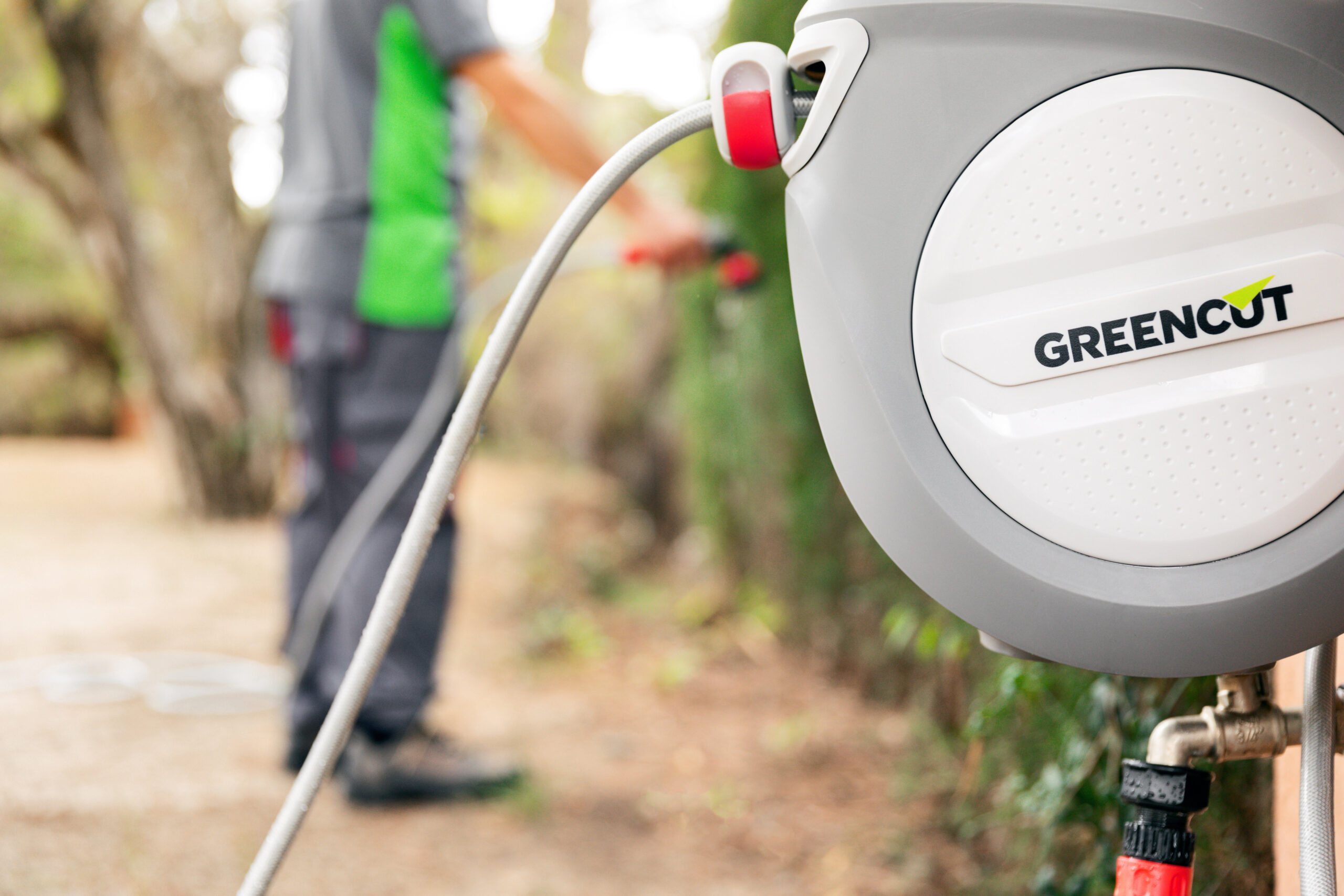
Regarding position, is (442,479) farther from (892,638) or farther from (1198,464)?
(892,638)

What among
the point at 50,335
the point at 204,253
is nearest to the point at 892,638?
the point at 204,253

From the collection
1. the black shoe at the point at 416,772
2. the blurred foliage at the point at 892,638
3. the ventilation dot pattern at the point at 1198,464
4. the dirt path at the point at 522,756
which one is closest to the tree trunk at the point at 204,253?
the dirt path at the point at 522,756

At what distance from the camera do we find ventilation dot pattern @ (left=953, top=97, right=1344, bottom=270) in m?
0.51

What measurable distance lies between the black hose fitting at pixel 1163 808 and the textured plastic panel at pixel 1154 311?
0.14 metres

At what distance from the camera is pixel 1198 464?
525 millimetres

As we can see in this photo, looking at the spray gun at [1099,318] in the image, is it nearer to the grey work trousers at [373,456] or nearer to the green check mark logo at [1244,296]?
the green check mark logo at [1244,296]

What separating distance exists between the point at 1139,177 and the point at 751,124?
22 centimetres

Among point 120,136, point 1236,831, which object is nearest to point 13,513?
point 120,136

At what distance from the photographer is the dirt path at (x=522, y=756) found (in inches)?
55.7

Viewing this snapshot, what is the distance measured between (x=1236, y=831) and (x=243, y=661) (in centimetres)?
222

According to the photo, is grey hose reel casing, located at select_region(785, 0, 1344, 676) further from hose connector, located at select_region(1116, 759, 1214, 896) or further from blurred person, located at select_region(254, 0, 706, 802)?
blurred person, located at select_region(254, 0, 706, 802)

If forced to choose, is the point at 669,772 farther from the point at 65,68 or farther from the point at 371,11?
the point at 65,68

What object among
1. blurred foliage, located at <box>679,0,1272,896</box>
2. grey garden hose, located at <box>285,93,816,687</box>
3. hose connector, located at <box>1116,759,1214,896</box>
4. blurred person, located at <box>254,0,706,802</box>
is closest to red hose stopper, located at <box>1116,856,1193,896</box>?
hose connector, located at <box>1116,759,1214,896</box>

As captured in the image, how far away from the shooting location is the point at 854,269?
557mm
